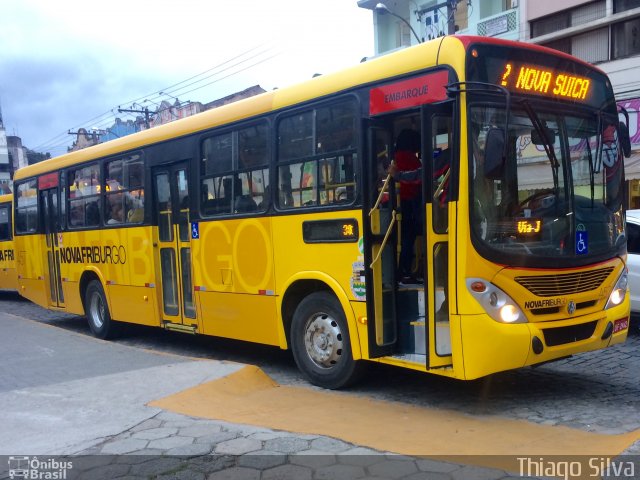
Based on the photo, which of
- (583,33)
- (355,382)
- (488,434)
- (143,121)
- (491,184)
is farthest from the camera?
(143,121)

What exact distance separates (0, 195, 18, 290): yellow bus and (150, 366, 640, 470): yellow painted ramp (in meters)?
12.2

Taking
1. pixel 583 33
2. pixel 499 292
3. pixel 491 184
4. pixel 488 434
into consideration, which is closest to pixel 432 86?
pixel 491 184

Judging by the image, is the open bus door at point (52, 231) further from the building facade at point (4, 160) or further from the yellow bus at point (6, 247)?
the building facade at point (4, 160)

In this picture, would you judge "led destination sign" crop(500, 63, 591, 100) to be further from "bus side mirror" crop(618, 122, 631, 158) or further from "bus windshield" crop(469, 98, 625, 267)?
"bus side mirror" crop(618, 122, 631, 158)

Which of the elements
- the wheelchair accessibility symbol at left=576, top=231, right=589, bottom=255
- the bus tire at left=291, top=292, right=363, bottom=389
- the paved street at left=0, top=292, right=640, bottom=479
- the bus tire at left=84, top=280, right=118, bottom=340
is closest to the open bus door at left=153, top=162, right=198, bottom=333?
the paved street at left=0, top=292, right=640, bottom=479

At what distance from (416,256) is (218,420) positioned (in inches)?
94.5

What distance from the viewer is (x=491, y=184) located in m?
5.01

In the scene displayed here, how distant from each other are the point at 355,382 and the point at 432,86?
9.74 ft

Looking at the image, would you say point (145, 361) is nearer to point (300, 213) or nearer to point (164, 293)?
point (164, 293)

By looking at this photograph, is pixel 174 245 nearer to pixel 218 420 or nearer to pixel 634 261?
pixel 218 420

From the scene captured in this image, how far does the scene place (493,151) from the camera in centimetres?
478

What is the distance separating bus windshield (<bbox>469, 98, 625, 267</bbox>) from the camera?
4973 millimetres

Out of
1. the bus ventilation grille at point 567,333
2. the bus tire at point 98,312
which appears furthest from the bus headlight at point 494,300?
the bus tire at point 98,312

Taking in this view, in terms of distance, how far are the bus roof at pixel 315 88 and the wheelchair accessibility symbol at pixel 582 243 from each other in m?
1.67
